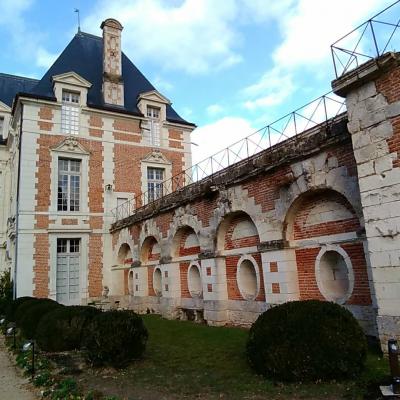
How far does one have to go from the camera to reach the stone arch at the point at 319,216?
6.42 meters

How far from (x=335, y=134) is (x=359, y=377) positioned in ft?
12.2

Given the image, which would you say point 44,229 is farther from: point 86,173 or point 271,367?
point 271,367

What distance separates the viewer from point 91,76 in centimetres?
1819

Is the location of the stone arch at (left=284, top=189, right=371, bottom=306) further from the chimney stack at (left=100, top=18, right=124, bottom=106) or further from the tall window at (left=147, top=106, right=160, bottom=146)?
the chimney stack at (left=100, top=18, right=124, bottom=106)

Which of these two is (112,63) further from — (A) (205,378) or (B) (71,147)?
(A) (205,378)

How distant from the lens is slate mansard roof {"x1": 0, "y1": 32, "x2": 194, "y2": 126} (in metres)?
16.8

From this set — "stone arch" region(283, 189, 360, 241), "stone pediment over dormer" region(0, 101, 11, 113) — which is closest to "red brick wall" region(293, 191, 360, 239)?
"stone arch" region(283, 189, 360, 241)

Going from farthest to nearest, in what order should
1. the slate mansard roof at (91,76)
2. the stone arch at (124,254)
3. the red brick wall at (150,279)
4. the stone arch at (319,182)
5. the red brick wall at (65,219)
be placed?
the slate mansard roof at (91,76), the stone arch at (124,254), the red brick wall at (65,219), the red brick wall at (150,279), the stone arch at (319,182)

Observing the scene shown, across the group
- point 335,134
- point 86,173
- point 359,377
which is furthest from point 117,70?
point 359,377

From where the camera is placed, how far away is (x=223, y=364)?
5516 mm

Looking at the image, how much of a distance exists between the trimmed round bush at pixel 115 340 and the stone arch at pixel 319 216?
3331 mm

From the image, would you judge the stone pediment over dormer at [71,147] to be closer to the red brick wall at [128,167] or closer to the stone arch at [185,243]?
the red brick wall at [128,167]

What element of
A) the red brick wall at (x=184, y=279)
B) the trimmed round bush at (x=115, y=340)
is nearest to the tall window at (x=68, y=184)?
the red brick wall at (x=184, y=279)

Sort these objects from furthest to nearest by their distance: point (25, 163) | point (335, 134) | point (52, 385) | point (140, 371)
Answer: point (25, 163) < point (335, 134) < point (140, 371) < point (52, 385)
